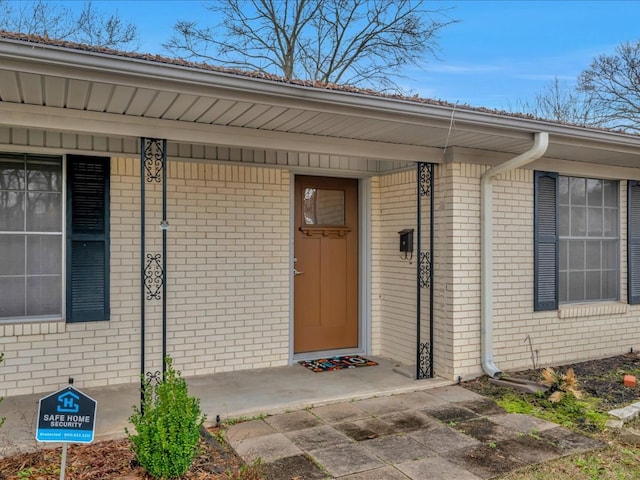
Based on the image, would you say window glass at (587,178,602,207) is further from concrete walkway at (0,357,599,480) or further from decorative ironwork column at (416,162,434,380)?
concrete walkway at (0,357,599,480)

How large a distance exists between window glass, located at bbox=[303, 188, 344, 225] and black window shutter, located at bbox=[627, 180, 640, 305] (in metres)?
3.65

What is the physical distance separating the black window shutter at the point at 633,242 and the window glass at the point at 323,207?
12.0 ft

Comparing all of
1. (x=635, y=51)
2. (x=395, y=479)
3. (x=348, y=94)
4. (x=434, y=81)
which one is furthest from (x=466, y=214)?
(x=635, y=51)

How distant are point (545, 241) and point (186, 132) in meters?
4.12

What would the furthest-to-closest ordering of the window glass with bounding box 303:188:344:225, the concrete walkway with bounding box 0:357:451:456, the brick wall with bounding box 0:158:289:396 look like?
the window glass with bounding box 303:188:344:225
the brick wall with bounding box 0:158:289:396
the concrete walkway with bounding box 0:357:451:456

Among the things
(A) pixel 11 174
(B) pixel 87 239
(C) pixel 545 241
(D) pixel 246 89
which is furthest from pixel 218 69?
(C) pixel 545 241

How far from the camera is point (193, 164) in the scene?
5250mm

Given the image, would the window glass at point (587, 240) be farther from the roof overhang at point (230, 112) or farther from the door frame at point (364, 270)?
the door frame at point (364, 270)

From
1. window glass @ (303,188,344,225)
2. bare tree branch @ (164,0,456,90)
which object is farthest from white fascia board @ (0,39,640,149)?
bare tree branch @ (164,0,456,90)

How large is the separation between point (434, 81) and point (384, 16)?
204cm

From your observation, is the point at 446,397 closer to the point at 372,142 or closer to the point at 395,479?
the point at 395,479

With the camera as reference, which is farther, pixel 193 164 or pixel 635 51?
pixel 635 51

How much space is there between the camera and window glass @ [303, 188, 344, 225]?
6.07 meters

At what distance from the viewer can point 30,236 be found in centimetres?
466
